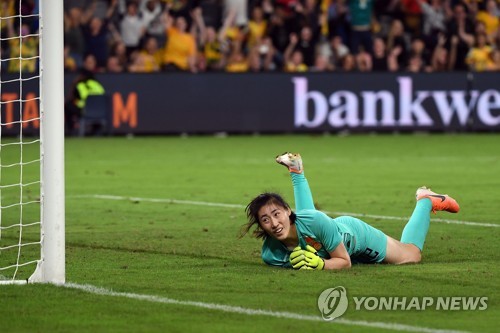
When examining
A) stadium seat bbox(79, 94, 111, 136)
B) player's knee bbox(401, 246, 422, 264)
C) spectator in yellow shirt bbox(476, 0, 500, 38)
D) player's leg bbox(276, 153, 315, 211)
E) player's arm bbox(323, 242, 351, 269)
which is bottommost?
stadium seat bbox(79, 94, 111, 136)

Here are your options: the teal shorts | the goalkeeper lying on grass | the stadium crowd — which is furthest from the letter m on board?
the teal shorts

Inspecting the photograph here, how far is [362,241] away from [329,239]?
0.46 meters

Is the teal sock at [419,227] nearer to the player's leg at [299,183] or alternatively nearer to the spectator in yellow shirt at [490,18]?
the player's leg at [299,183]

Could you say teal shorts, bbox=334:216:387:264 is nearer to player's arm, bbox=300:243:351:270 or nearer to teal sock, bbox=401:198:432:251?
player's arm, bbox=300:243:351:270

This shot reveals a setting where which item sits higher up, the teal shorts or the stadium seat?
the teal shorts

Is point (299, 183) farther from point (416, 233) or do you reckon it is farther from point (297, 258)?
point (416, 233)

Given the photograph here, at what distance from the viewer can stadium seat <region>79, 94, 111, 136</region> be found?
2513 centimetres

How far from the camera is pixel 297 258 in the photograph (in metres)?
8.84

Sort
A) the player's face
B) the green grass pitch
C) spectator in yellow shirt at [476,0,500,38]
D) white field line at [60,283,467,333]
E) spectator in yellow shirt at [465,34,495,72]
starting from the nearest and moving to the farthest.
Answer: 1. white field line at [60,283,467,333]
2. the green grass pitch
3. the player's face
4. spectator in yellow shirt at [465,34,495,72]
5. spectator in yellow shirt at [476,0,500,38]

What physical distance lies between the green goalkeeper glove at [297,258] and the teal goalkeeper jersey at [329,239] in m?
0.05

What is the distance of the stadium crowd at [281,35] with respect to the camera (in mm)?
26297

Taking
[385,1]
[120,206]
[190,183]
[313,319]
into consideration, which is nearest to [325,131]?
[385,1]

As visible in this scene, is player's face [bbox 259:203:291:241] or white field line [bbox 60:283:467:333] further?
player's face [bbox 259:203:291:241]

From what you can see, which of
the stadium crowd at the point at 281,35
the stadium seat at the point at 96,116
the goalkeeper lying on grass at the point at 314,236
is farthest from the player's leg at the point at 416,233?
the stadium crowd at the point at 281,35
